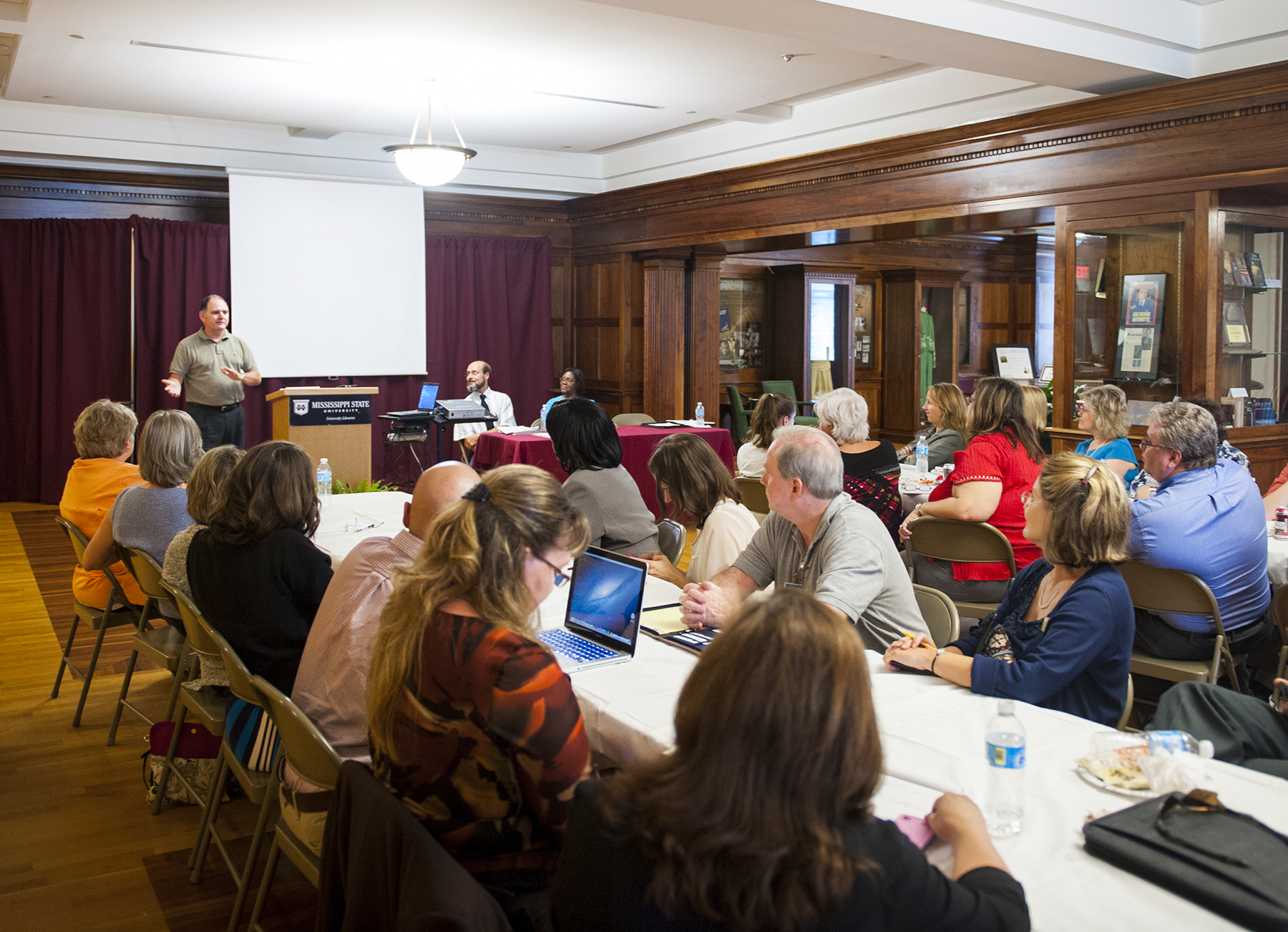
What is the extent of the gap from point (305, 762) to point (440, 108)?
7131mm

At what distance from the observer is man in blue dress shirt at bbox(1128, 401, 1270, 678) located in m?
3.53

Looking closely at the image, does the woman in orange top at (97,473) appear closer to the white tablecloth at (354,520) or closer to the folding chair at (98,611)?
the folding chair at (98,611)

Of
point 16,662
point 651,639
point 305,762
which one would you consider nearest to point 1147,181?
point 651,639

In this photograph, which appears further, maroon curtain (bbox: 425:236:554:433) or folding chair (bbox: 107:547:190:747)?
maroon curtain (bbox: 425:236:554:433)

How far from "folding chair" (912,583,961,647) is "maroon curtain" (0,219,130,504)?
8.74 metres

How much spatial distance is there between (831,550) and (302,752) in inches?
55.9

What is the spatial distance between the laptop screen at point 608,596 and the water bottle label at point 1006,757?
0.94 meters

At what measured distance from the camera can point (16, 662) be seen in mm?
5004

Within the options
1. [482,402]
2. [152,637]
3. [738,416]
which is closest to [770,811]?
[152,637]

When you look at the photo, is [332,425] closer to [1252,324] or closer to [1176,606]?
[1252,324]

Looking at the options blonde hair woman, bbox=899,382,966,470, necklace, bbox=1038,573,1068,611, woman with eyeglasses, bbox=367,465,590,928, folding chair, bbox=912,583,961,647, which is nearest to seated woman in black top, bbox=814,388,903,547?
blonde hair woman, bbox=899,382,966,470

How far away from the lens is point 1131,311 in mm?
6301

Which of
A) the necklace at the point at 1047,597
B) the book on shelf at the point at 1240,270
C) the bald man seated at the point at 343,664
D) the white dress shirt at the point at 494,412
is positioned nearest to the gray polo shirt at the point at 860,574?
the necklace at the point at 1047,597

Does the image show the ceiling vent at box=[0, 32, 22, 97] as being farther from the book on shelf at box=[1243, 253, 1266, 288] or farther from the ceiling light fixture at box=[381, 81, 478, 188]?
the book on shelf at box=[1243, 253, 1266, 288]
